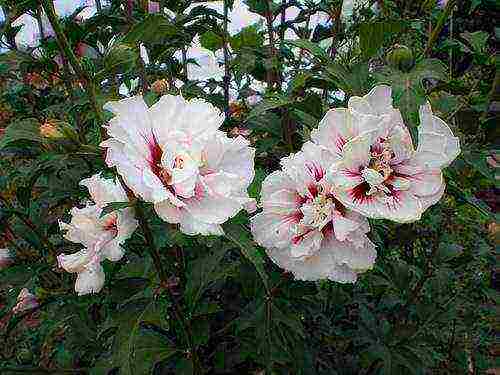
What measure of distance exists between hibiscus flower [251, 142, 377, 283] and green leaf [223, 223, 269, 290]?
0.04 meters

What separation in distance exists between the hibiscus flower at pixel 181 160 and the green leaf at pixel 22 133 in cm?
Result: 17

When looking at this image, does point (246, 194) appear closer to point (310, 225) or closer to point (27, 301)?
point (310, 225)

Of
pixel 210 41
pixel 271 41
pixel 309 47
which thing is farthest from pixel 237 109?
pixel 309 47

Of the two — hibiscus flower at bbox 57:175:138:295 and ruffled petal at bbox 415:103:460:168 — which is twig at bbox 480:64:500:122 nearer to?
ruffled petal at bbox 415:103:460:168

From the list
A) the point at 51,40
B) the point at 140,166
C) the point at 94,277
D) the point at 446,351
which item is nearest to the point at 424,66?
the point at 140,166

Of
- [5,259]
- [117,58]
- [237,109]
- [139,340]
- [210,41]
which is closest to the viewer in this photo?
[117,58]

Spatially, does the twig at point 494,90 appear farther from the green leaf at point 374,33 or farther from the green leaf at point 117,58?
the green leaf at point 117,58

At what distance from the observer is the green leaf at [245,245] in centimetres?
85

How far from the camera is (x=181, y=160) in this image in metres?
0.83

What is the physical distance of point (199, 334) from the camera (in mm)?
1166

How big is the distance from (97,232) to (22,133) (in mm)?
185

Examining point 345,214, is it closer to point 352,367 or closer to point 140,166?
point 140,166

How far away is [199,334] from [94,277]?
0.86 ft

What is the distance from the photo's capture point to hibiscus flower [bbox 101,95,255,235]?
31.0 inches
